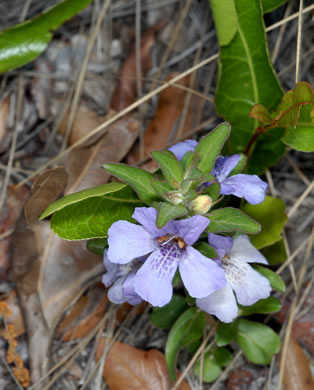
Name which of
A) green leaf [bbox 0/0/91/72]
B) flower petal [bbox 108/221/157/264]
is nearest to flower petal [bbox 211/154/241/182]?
flower petal [bbox 108/221/157/264]

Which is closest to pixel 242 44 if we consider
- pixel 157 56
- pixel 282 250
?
pixel 157 56

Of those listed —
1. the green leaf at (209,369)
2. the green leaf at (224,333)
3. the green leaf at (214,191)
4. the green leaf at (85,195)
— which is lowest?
the green leaf at (209,369)

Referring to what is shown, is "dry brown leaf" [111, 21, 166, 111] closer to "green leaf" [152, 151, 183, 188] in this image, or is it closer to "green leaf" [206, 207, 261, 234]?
"green leaf" [152, 151, 183, 188]

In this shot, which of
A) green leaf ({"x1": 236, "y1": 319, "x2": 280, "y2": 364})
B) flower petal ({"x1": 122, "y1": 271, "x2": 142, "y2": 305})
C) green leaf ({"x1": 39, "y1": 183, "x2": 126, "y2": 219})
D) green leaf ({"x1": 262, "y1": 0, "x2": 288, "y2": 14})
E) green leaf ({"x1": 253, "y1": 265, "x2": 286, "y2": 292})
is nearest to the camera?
green leaf ({"x1": 39, "y1": 183, "x2": 126, "y2": 219})

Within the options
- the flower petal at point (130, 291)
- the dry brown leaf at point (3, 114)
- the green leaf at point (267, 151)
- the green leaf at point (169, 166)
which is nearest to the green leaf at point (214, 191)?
the green leaf at point (169, 166)

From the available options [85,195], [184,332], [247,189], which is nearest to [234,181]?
[247,189]

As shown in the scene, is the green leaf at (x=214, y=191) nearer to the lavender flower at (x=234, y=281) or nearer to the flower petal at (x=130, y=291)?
the lavender flower at (x=234, y=281)

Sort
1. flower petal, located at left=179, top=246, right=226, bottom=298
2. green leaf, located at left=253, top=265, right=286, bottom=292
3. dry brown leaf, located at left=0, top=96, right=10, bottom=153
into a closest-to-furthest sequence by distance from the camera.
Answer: flower petal, located at left=179, top=246, right=226, bottom=298 < green leaf, located at left=253, top=265, right=286, bottom=292 < dry brown leaf, located at left=0, top=96, right=10, bottom=153
